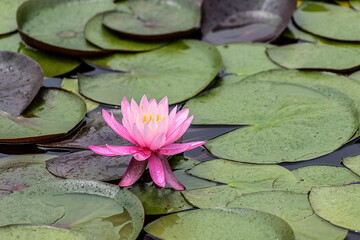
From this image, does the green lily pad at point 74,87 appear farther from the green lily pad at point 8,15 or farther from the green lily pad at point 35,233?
the green lily pad at point 35,233

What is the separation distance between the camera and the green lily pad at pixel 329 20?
345cm

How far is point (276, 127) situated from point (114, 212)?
102cm

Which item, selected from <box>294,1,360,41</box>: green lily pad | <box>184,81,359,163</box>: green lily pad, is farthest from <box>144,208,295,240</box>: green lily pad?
<box>294,1,360,41</box>: green lily pad

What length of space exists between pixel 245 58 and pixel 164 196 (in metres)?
1.45

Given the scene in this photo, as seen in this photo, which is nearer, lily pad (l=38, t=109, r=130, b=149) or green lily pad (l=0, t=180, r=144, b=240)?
green lily pad (l=0, t=180, r=144, b=240)

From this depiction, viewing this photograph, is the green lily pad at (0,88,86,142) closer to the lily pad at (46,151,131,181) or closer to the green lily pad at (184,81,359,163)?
the lily pad at (46,151,131,181)

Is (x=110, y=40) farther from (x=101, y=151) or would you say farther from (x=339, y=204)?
(x=339, y=204)

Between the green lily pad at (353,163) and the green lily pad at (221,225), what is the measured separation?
0.59 m

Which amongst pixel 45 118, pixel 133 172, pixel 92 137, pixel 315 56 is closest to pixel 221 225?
pixel 133 172

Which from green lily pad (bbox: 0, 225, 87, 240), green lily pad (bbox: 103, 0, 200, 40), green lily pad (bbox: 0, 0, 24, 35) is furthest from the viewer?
green lily pad (bbox: 0, 0, 24, 35)

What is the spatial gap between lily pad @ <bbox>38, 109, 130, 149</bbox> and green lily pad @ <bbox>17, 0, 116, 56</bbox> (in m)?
0.82

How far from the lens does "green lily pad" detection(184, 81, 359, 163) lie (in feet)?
7.79

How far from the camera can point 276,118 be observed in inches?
102

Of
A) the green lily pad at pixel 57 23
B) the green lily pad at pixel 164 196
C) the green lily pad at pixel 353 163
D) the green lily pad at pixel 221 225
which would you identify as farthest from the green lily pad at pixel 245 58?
the green lily pad at pixel 221 225
